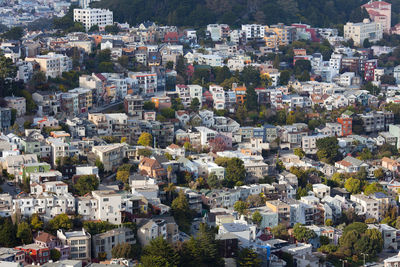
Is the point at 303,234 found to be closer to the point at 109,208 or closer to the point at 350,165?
the point at 109,208

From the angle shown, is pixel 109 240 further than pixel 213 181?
No

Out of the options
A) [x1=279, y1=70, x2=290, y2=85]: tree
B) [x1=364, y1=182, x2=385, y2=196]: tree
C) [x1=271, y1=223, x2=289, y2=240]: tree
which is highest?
[x1=279, y1=70, x2=290, y2=85]: tree

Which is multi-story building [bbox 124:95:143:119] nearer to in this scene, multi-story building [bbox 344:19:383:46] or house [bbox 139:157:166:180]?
house [bbox 139:157:166:180]

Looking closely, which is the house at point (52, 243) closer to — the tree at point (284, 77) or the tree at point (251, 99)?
the tree at point (251, 99)

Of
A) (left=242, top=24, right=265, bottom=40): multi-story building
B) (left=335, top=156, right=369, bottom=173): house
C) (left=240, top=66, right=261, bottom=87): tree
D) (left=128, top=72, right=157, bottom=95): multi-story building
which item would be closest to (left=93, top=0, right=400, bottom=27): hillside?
(left=242, top=24, right=265, bottom=40): multi-story building

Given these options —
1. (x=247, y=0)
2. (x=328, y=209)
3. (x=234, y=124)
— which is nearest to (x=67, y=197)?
(x=328, y=209)

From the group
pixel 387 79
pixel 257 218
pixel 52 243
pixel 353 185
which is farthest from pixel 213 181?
pixel 387 79

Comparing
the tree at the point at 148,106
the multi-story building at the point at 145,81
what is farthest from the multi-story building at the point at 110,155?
the multi-story building at the point at 145,81
